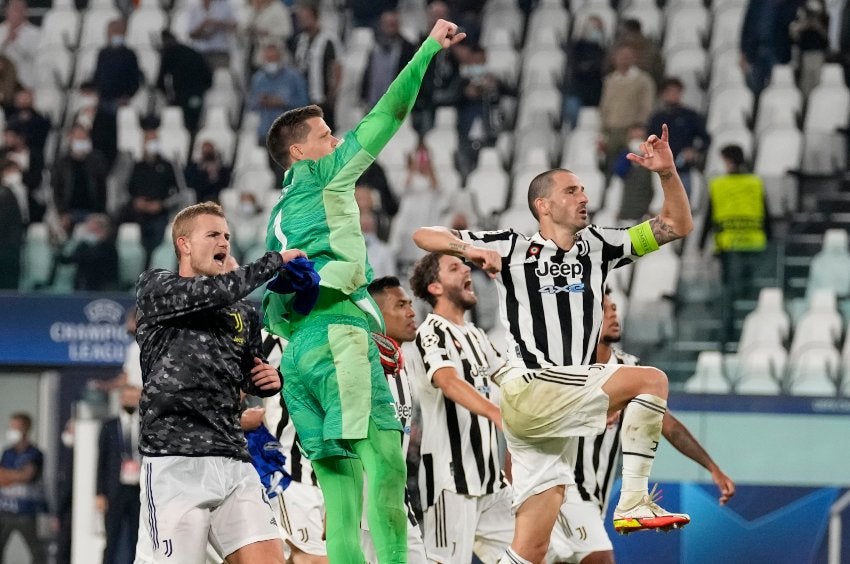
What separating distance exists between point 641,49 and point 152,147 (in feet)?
16.5

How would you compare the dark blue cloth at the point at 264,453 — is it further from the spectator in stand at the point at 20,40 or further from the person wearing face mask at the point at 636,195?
the spectator in stand at the point at 20,40

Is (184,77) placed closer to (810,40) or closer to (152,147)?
(152,147)

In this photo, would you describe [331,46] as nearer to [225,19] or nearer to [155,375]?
[225,19]

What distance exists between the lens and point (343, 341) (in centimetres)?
670

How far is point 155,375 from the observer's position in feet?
20.2

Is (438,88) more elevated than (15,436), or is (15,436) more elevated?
(438,88)

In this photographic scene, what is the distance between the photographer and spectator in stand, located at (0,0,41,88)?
1794 cm

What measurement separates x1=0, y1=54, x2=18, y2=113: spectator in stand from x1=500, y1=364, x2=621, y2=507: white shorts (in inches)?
441

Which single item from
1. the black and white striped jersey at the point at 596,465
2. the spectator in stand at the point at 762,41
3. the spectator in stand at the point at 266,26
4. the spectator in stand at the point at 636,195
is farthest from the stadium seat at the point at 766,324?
the spectator in stand at the point at 266,26

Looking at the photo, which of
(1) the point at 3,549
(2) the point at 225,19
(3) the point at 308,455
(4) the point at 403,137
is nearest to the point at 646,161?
(3) the point at 308,455

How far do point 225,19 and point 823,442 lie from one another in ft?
30.5

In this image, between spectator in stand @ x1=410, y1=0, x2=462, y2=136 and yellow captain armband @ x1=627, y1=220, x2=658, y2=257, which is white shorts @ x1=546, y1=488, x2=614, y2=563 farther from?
spectator in stand @ x1=410, y1=0, x2=462, y2=136

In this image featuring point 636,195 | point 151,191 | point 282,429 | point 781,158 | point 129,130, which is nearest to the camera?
point 282,429

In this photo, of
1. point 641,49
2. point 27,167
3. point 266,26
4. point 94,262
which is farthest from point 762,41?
point 27,167
